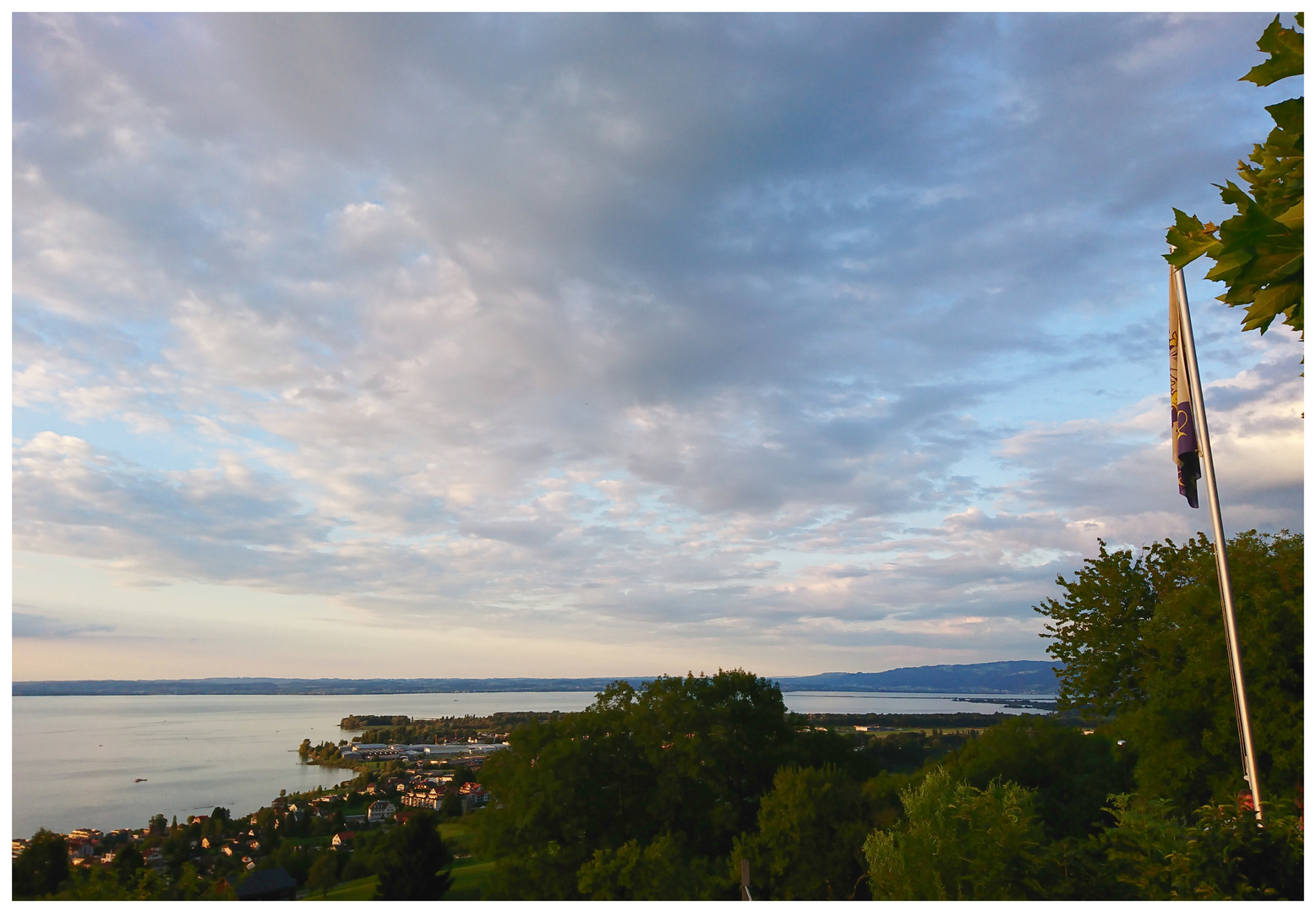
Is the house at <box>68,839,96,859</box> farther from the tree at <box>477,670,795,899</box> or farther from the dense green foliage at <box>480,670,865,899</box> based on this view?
the tree at <box>477,670,795,899</box>

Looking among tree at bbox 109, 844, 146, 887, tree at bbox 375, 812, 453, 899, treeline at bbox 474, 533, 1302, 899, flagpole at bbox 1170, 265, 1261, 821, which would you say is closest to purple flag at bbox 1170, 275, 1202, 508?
flagpole at bbox 1170, 265, 1261, 821

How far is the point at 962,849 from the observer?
953 centimetres

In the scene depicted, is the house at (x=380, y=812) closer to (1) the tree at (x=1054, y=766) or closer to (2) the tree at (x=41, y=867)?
(1) the tree at (x=1054, y=766)

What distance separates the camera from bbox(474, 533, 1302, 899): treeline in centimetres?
805

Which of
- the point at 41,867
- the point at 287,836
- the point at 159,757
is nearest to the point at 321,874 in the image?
the point at 287,836

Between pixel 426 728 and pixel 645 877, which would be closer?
pixel 645 877

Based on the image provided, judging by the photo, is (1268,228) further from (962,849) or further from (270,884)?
(270,884)

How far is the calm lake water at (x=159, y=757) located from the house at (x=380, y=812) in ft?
15.8

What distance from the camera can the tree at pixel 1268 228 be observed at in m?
1.94

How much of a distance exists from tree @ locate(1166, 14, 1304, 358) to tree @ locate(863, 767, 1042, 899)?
7699 mm

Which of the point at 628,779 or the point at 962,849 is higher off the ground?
the point at 962,849

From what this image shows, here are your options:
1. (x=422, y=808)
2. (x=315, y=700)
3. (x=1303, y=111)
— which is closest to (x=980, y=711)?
(x=422, y=808)

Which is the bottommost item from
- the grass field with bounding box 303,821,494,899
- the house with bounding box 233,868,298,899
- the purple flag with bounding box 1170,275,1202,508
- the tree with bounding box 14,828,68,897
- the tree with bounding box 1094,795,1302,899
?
the grass field with bounding box 303,821,494,899

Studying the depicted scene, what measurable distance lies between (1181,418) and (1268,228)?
10715 millimetres
